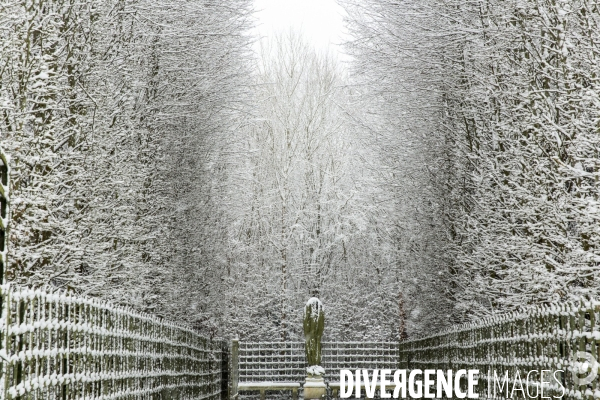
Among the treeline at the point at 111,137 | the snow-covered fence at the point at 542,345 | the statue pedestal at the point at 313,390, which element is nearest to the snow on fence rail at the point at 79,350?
the treeline at the point at 111,137

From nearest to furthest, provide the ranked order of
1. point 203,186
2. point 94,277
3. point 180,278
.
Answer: point 94,277, point 180,278, point 203,186

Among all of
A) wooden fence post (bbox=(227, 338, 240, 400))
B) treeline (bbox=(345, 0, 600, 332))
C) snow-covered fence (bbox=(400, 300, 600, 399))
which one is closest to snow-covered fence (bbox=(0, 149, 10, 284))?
snow-covered fence (bbox=(400, 300, 600, 399))

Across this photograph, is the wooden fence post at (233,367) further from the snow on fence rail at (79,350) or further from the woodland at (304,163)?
the snow on fence rail at (79,350)

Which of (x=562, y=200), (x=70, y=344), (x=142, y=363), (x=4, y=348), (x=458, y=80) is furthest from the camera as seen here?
(x=458, y=80)

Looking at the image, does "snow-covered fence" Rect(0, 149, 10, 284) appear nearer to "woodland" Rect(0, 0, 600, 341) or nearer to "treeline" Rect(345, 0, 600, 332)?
"woodland" Rect(0, 0, 600, 341)

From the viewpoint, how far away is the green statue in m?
16.8

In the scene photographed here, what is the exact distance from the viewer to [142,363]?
8.40 m

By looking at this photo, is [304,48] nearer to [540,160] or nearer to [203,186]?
[203,186]

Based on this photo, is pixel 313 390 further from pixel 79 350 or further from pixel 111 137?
pixel 79 350

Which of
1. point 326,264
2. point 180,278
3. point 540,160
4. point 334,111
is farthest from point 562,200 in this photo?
point 334,111

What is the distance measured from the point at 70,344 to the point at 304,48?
28840 mm

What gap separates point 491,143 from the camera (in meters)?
13.5

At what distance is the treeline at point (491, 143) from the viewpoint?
9.95 metres

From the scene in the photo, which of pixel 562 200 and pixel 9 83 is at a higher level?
pixel 9 83
